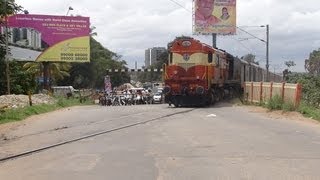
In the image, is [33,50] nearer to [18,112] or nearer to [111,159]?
[18,112]

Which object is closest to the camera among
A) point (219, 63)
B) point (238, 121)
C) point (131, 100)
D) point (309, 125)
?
point (309, 125)

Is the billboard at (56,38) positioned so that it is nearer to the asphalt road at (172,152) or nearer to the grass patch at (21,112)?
the grass patch at (21,112)

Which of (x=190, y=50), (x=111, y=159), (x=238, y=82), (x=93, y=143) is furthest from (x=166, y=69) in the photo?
(x=111, y=159)

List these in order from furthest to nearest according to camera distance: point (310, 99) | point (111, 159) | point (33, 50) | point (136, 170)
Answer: point (33, 50), point (310, 99), point (111, 159), point (136, 170)

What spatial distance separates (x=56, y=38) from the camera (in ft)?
169

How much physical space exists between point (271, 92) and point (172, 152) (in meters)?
19.4

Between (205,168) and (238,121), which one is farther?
(238,121)

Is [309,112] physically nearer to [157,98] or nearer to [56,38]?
[56,38]

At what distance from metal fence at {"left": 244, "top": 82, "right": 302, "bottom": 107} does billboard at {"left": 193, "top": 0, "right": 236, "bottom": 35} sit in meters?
22.2

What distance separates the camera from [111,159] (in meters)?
13.1

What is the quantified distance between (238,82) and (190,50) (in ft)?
40.7

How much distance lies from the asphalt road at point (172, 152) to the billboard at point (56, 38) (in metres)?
29.8

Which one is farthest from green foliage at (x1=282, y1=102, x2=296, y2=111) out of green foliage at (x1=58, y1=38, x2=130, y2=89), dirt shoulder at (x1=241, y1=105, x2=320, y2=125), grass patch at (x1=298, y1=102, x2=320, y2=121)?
green foliage at (x1=58, y1=38, x2=130, y2=89)

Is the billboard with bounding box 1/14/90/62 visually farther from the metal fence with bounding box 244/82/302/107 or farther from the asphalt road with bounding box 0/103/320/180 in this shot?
the asphalt road with bounding box 0/103/320/180
